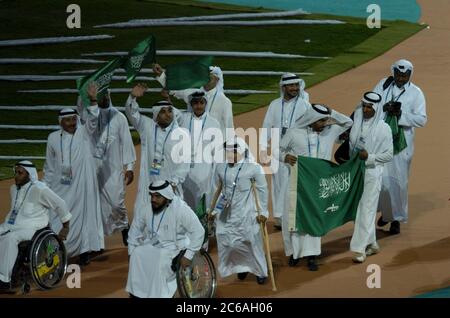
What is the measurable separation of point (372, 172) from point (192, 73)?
2335 mm

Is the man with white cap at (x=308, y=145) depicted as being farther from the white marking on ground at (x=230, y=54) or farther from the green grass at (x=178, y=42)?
the white marking on ground at (x=230, y=54)

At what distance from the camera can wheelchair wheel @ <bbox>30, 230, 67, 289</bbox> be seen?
16.2 meters

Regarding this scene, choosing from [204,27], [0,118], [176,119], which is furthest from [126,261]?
[204,27]

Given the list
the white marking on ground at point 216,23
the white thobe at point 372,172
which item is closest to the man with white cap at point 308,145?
the white thobe at point 372,172

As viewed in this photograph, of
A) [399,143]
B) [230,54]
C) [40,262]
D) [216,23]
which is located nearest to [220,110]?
[399,143]

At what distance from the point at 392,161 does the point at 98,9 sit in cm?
1307

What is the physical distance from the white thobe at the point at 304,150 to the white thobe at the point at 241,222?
2.18ft

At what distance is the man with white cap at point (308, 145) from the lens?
1742 cm

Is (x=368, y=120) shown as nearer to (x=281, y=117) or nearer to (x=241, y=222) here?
(x=281, y=117)

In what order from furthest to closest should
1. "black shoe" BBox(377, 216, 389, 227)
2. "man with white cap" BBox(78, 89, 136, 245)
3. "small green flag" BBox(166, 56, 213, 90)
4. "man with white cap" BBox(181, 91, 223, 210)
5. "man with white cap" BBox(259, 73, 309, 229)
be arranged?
"black shoe" BBox(377, 216, 389, 227)
"man with white cap" BBox(259, 73, 309, 229)
"man with white cap" BBox(78, 89, 136, 245)
"man with white cap" BBox(181, 91, 223, 210)
"small green flag" BBox(166, 56, 213, 90)

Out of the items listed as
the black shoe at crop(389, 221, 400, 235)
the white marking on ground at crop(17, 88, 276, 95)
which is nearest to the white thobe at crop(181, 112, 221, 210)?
the black shoe at crop(389, 221, 400, 235)

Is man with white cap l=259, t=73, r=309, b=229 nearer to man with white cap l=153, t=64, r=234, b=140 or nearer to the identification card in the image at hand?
man with white cap l=153, t=64, r=234, b=140

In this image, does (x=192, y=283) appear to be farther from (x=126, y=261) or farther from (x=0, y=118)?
(x=0, y=118)

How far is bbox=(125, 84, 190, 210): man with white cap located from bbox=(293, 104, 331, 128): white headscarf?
1302 mm
